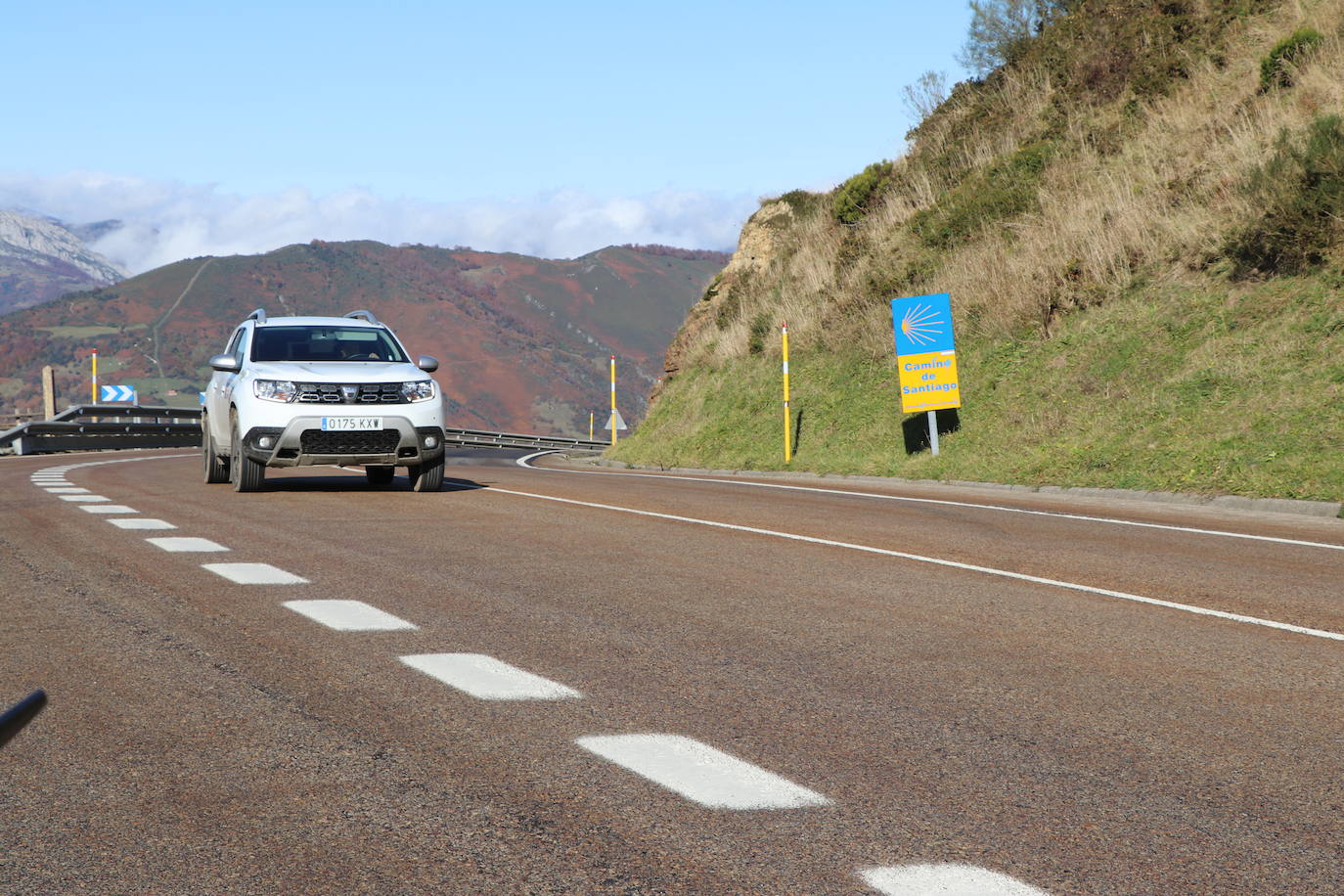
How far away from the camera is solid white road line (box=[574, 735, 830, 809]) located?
3975 millimetres

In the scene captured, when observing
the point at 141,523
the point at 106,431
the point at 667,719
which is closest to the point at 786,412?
the point at 141,523

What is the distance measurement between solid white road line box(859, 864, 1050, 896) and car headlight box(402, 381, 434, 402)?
12.1m

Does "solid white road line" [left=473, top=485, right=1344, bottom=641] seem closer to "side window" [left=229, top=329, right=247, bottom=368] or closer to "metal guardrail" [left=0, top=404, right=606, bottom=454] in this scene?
"side window" [left=229, top=329, right=247, bottom=368]

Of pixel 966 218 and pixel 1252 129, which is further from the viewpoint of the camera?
pixel 966 218

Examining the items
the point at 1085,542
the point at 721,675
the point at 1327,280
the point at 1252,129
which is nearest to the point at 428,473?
the point at 1085,542

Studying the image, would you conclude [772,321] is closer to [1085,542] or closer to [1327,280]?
[1327,280]

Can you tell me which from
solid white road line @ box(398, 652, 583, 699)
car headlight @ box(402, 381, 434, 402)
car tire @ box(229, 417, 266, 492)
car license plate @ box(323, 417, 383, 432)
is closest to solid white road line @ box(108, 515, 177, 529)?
car license plate @ box(323, 417, 383, 432)

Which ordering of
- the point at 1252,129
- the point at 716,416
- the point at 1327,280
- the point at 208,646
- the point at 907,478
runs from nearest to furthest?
1. the point at 208,646
2. the point at 1327,280
3. the point at 907,478
4. the point at 1252,129
5. the point at 716,416

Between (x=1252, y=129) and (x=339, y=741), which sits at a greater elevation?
(x=1252, y=129)

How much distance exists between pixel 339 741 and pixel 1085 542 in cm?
763

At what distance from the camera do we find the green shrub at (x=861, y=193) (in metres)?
32.5

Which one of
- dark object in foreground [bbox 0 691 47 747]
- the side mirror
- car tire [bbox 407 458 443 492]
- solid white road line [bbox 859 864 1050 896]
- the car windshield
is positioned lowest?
solid white road line [bbox 859 864 1050 896]

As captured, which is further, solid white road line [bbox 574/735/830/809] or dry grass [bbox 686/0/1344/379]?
dry grass [bbox 686/0/1344/379]

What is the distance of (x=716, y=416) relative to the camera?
2934cm
